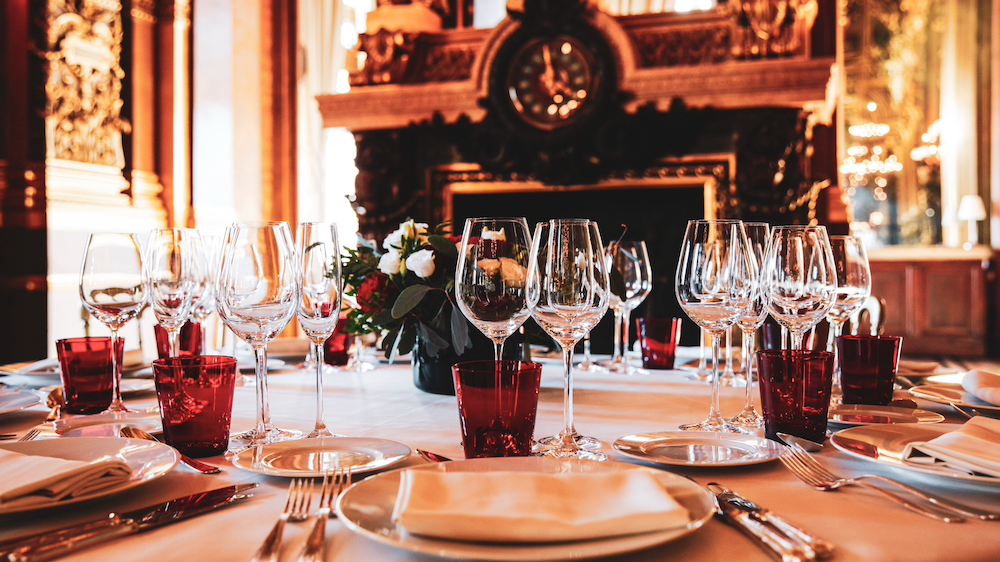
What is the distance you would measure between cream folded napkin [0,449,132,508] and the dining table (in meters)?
0.02

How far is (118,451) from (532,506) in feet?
1.46

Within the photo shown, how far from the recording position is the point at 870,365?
3.72 ft

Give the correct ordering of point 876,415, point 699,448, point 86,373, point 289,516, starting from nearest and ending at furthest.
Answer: point 289,516, point 699,448, point 876,415, point 86,373

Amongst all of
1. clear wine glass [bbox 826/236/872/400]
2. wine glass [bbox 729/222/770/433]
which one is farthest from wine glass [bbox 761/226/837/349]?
clear wine glass [bbox 826/236/872/400]

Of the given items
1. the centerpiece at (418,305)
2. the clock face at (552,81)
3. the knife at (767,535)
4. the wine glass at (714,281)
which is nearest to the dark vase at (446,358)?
the centerpiece at (418,305)

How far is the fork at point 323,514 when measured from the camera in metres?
0.52

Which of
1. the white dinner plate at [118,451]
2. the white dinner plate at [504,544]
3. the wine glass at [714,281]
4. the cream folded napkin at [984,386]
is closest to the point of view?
the white dinner plate at [504,544]

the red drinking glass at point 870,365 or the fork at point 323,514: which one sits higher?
the red drinking glass at point 870,365

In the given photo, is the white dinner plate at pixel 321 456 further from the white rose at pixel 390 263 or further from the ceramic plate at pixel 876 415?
the ceramic plate at pixel 876 415

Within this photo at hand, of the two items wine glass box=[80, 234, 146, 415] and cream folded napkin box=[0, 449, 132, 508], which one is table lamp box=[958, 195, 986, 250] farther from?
cream folded napkin box=[0, 449, 132, 508]

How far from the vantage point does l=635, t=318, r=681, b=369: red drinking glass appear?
1.57 m

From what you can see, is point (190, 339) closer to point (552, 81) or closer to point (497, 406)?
point (497, 406)

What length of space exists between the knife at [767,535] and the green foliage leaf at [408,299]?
1.95ft

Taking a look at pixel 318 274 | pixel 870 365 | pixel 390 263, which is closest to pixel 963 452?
pixel 870 365
